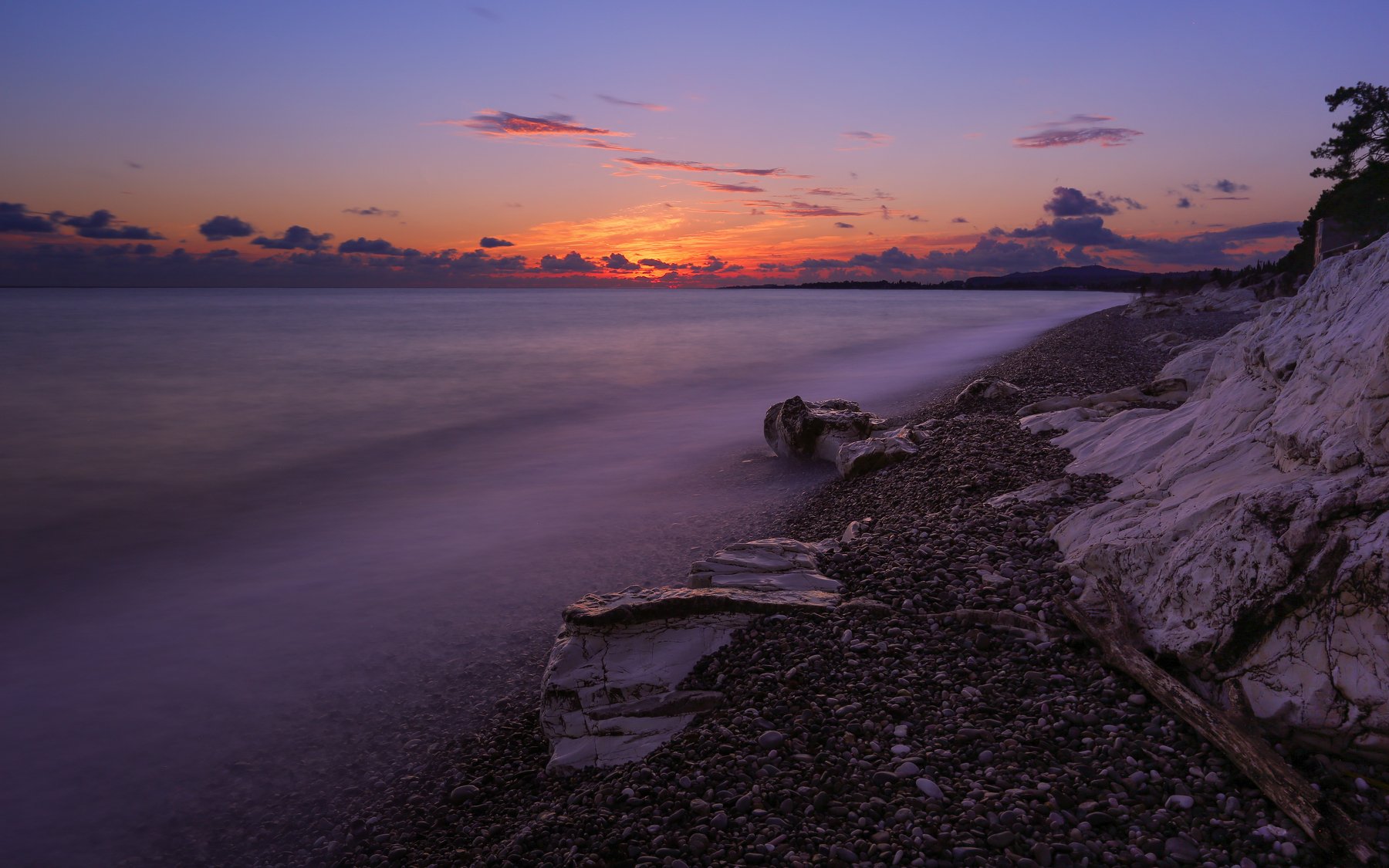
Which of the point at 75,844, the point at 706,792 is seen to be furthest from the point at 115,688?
the point at 706,792

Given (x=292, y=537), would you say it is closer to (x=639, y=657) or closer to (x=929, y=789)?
(x=639, y=657)

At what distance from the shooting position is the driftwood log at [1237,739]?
291 cm

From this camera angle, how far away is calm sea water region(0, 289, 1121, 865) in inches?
226

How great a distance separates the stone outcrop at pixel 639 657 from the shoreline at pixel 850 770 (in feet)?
0.49

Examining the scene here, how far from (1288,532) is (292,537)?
11.0m

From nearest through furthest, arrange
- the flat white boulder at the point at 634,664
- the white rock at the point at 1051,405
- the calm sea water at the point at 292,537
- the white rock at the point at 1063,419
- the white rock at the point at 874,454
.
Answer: the flat white boulder at the point at 634,664, the calm sea water at the point at 292,537, the white rock at the point at 1063,419, the white rock at the point at 874,454, the white rock at the point at 1051,405

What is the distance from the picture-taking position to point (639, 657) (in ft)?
16.6

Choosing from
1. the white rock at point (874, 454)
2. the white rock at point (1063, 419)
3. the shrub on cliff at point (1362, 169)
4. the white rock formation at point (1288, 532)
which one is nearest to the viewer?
the white rock formation at point (1288, 532)

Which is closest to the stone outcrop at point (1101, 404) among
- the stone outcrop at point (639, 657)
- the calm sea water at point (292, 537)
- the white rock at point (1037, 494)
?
the white rock at point (1037, 494)

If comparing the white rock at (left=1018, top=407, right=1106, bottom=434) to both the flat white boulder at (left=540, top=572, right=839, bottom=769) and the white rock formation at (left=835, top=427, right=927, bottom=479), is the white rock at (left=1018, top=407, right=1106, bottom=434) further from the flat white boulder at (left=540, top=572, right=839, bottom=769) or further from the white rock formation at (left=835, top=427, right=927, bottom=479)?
the flat white boulder at (left=540, top=572, right=839, bottom=769)

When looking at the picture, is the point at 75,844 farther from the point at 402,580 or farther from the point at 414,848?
the point at 402,580

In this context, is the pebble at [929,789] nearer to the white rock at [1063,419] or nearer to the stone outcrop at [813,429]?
the white rock at [1063,419]

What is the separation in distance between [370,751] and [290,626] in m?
2.73

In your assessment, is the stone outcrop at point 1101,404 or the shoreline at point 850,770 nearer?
the shoreline at point 850,770
